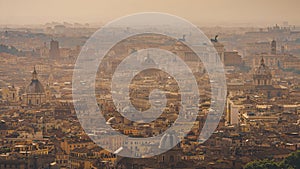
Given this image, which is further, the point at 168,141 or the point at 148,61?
the point at 148,61

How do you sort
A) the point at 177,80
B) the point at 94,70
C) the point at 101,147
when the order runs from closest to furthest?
the point at 101,147, the point at 177,80, the point at 94,70

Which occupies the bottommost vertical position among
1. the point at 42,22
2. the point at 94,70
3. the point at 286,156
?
the point at 286,156

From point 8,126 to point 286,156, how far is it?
8542 mm

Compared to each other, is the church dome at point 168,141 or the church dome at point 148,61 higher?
the church dome at point 148,61

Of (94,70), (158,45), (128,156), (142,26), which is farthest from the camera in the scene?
(142,26)

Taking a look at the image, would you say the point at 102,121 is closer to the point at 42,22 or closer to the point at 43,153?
the point at 43,153

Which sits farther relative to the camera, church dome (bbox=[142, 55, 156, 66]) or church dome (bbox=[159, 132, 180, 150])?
church dome (bbox=[142, 55, 156, 66])

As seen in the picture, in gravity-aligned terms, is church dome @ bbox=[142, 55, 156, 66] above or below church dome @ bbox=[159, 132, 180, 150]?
above

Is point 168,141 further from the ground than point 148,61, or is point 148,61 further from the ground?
point 148,61

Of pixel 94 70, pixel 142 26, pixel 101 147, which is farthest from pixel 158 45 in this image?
pixel 101 147

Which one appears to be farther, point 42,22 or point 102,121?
point 42,22

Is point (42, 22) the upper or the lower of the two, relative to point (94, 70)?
Answer: upper

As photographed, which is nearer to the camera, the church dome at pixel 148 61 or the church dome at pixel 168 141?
the church dome at pixel 168 141

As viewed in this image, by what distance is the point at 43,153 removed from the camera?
2231 cm
